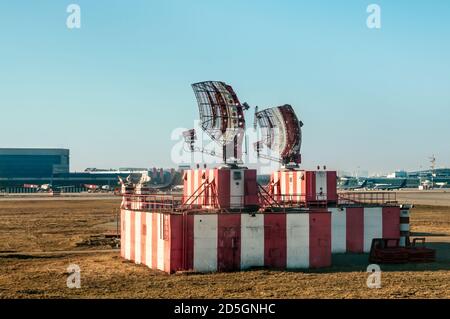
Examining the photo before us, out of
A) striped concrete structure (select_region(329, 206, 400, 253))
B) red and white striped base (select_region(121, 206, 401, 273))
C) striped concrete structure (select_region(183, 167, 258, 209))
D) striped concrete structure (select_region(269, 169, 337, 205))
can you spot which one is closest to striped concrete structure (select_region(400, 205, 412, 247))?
striped concrete structure (select_region(329, 206, 400, 253))

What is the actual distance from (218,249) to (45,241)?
20.4 meters

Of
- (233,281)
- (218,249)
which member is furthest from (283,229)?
(233,281)

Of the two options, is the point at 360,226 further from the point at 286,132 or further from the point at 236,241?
the point at 236,241

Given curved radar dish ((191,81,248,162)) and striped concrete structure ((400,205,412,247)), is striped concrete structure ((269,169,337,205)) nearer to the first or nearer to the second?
striped concrete structure ((400,205,412,247))

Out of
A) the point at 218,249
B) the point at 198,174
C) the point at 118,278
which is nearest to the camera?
the point at 118,278

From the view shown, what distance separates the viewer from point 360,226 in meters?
37.8

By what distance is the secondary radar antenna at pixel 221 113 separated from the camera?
33625mm

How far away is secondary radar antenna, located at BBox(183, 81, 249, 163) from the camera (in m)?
33.6

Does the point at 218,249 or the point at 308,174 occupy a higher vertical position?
the point at 308,174

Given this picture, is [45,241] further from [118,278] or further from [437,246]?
[437,246]

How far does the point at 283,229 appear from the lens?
29.8 m

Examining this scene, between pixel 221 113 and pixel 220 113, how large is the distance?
0.05 m

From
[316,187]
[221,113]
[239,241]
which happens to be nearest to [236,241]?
[239,241]

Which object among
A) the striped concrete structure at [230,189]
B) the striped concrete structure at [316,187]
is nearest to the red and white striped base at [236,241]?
the striped concrete structure at [230,189]
